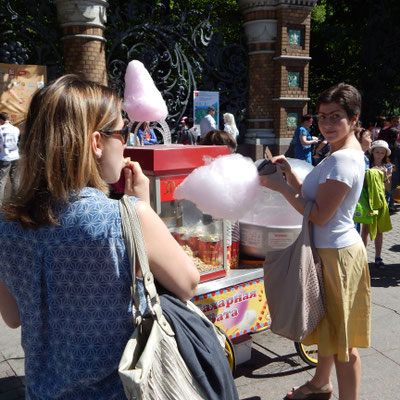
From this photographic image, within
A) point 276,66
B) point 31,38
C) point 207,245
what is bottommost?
point 207,245

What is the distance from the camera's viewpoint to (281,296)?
2148mm

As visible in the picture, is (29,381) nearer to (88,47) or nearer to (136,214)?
(136,214)

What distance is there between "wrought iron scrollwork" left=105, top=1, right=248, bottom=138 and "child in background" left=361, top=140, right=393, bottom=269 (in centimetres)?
598

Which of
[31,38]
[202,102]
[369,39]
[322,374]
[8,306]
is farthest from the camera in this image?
[369,39]

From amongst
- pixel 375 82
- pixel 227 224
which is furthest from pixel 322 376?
pixel 375 82

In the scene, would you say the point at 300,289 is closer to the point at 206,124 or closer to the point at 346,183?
the point at 346,183

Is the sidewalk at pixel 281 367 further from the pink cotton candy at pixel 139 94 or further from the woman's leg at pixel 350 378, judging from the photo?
the pink cotton candy at pixel 139 94

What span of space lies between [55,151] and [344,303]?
157 centimetres

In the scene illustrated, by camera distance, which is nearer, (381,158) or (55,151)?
(55,151)

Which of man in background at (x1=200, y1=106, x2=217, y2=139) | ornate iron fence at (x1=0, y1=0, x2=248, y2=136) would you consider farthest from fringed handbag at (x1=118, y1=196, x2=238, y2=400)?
man in background at (x1=200, y1=106, x2=217, y2=139)

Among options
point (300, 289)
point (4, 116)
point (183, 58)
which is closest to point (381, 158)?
point (300, 289)

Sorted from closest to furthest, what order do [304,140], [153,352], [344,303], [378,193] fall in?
[153,352], [344,303], [378,193], [304,140]

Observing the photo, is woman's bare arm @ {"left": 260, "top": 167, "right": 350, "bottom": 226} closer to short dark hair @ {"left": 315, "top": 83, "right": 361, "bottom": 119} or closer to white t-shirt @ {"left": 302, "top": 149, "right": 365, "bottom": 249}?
white t-shirt @ {"left": 302, "top": 149, "right": 365, "bottom": 249}

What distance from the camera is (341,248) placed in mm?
2035
